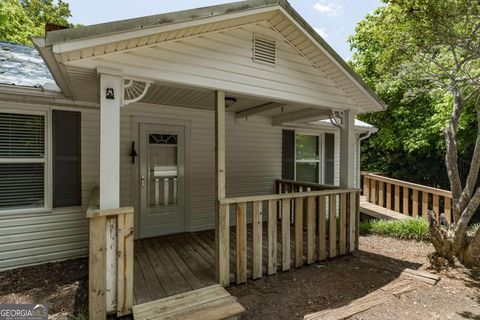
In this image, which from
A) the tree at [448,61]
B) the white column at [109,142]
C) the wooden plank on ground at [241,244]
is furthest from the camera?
the tree at [448,61]

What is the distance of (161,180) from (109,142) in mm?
2573

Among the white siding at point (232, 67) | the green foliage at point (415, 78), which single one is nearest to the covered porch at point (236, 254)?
the white siding at point (232, 67)

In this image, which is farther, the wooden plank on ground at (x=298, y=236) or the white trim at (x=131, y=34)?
the wooden plank on ground at (x=298, y=236)

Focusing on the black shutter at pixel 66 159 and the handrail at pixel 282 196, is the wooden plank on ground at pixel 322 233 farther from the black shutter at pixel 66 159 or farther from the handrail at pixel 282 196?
the black shutter at pixel 66 159

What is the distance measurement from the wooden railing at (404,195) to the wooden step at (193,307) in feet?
19.7

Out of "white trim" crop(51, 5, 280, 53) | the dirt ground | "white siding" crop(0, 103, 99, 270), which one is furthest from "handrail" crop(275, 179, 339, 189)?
"white siding" crop(0, 103, 99, 270)

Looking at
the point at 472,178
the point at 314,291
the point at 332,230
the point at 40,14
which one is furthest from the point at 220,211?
the point at 40,14

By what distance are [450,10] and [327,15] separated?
4.65m

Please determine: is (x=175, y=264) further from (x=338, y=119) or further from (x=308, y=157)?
(x=308, y=157)

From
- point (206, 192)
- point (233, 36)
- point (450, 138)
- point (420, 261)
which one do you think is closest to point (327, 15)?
point (450, 138)

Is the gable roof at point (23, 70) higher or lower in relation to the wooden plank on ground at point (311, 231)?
higher

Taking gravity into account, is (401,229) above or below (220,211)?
below

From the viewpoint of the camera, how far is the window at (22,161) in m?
3.72

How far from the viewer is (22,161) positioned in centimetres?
380
